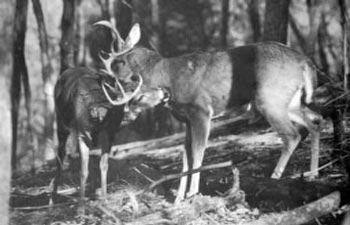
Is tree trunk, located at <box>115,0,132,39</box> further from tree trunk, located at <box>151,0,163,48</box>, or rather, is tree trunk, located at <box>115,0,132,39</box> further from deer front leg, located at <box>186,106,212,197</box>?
deer front leg, located at <box>186,106,212,197</box>

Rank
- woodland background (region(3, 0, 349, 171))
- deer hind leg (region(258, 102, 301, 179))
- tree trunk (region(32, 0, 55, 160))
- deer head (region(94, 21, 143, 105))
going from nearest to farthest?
1. deer hind leg (region(258, 102, 301, 179))
2. deer head (region(94, 21, 143, 105))
3. tree trunk (region(32, 0, 55, 160))
4. woodland background (region(3, 0, 349, 171))

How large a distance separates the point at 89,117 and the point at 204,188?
2088 mm

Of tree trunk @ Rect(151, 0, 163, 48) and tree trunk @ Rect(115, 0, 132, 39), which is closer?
tree trunk @ Rect(115, 0, 132, 39)

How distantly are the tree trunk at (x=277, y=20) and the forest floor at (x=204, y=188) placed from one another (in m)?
1.69

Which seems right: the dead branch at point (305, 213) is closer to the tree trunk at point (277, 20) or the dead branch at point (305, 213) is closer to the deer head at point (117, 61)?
the deer head at point (117, 61)

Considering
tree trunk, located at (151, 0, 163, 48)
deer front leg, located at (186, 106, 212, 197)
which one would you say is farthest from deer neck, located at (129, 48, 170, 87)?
tree trunk, located at (151, 0, 163, 48)

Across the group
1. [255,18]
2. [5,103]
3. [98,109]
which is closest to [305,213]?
[5,103]

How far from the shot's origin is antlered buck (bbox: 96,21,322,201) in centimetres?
718

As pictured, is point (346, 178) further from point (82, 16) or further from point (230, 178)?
point (82, 16)

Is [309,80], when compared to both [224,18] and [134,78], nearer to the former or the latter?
[134,78]

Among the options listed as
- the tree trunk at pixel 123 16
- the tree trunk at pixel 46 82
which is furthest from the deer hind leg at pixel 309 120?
the tree trunk at pixel 46 82

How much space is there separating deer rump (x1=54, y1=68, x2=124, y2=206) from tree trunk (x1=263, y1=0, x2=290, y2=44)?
10.5 feet

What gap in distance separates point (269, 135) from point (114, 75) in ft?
9.80

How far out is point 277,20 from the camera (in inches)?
392
